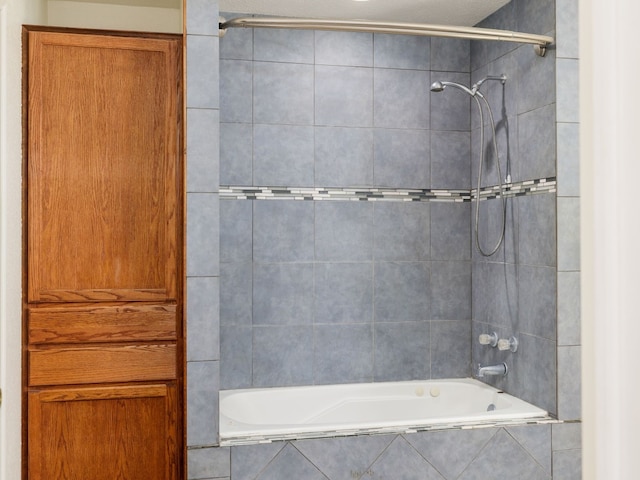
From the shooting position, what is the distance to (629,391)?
367mm

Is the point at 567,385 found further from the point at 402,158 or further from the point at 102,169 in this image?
the point at 102,169

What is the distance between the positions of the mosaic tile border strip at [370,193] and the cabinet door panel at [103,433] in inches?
45.9

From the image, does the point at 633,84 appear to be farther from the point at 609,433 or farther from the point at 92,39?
the point at 92,39

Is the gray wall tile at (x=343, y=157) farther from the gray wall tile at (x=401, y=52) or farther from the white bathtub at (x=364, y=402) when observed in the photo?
the white bathtub at (x=364, y=402)

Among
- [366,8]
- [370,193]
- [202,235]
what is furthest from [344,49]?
[202,235]

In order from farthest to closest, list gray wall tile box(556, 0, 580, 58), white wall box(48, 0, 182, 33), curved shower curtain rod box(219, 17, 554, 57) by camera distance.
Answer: white wall box(48, 0, 182, 33), gray wall tile box(556, 0, 580, 58), curved shower curtain rod box(219, 17, 554, 57)

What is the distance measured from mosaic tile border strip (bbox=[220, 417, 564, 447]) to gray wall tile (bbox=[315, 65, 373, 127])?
1673 mm

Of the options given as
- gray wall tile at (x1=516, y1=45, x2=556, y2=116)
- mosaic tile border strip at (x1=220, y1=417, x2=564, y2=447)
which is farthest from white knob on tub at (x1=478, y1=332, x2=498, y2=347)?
gray wall tile at (x1=516, y1=45, x2=556, y2=116)

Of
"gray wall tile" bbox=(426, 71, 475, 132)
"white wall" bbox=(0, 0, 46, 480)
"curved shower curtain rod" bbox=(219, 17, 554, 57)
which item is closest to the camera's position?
"white wall" bbox=(0, 0, 46, 480)

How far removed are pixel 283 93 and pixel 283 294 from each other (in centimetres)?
110

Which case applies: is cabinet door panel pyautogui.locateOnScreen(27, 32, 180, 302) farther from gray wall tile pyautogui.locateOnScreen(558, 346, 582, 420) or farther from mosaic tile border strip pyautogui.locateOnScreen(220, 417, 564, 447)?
gray wall tile pyautogui.locateOnScreen(558, 346, 582, 420)

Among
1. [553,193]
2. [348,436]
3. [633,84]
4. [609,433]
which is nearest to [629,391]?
[609,433]

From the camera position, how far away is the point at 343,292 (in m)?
3.31

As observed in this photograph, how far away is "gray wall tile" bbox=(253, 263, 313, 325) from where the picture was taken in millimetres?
3189
